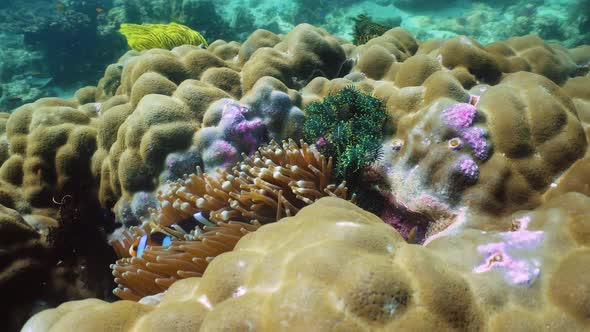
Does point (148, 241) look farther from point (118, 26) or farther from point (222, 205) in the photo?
point (118, 26)

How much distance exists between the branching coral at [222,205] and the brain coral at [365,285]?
25.0 inches

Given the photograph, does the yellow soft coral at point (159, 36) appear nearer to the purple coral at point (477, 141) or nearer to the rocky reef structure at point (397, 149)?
the rocky reef structure at point (397, 149)

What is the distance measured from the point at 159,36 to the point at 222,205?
5.30m

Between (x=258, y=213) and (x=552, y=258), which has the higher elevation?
(x=552, y=258)

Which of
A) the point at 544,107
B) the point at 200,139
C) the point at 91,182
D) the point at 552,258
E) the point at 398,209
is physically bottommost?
the point at 91,182

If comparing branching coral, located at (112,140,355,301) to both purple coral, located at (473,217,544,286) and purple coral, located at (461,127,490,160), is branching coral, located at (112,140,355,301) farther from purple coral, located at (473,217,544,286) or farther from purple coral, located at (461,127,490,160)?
purple coral, located at (473,217,544,286)

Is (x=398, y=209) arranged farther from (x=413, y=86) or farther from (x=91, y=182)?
(x=91, y=182)

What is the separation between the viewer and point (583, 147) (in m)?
3.11

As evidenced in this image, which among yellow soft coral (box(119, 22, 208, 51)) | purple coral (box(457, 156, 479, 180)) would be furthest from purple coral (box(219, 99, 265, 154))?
yellow soft coral (box(119, 22, 208, 51))

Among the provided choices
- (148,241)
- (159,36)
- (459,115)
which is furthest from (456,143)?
(159,36)

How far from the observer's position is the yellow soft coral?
7.25m

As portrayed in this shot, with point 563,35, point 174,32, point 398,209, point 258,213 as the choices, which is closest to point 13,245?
→ point 258,213

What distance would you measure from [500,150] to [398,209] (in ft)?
3.38

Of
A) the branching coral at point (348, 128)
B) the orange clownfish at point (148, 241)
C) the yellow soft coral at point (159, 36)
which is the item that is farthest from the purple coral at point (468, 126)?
the yellow soft coral at point (159, 36)
